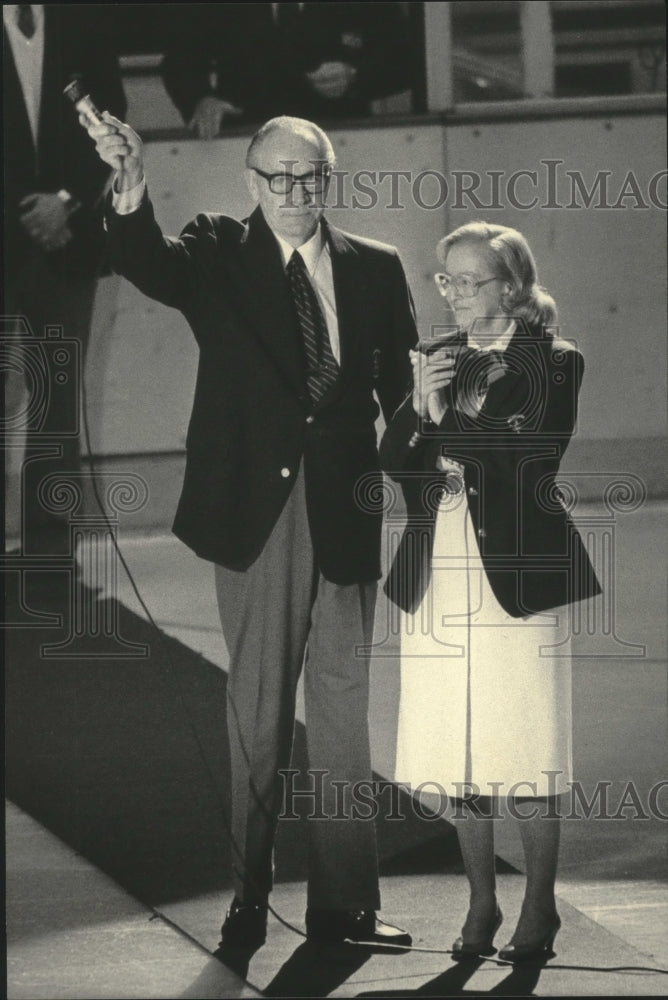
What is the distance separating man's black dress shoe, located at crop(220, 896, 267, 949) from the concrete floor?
0.03 meters

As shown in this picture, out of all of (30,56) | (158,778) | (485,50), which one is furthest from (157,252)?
(485,50)

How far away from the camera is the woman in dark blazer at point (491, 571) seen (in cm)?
289

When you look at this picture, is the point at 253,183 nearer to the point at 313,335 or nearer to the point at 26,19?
the point at 313,335

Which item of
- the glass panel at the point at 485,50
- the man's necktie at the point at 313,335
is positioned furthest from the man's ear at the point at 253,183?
the glass panel at the point at 485,50

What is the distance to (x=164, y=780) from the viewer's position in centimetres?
331

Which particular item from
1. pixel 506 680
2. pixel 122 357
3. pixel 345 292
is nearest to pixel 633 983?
pixel 506 680

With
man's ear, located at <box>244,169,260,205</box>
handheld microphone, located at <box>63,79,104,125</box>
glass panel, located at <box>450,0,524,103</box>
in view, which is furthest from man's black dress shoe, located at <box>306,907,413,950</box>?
glass panel, located at <box>450,0,524,103</box>

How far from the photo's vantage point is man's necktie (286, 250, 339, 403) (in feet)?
9.75

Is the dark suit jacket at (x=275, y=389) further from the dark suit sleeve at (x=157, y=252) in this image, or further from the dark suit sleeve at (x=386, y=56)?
the dark suit sleeve at (x=386, y=56)

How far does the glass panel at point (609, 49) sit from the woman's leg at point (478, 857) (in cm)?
214

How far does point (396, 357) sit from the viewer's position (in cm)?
298

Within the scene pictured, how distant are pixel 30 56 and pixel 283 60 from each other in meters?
0.50

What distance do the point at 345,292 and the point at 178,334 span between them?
376 mm

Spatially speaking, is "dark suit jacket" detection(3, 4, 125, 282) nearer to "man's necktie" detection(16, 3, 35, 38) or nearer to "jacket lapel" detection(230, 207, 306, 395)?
"man's necktie" detection(16, 3, 35, 38)
